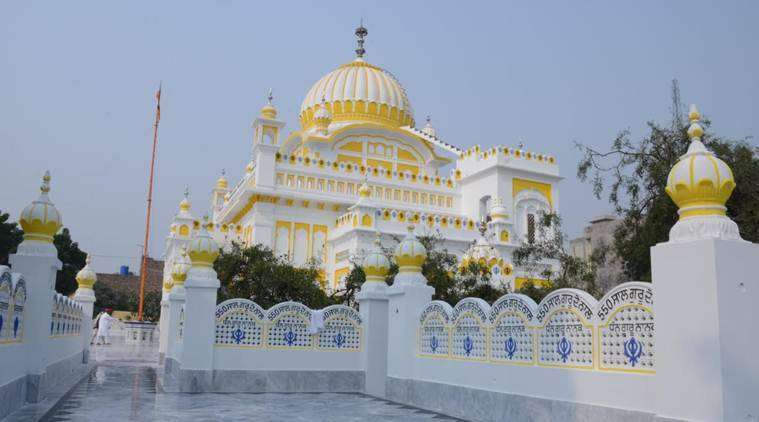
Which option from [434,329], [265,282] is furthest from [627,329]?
[265,282]

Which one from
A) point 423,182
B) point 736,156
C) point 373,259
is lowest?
point 373,259

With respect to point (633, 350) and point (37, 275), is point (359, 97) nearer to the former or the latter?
point (37, 275)

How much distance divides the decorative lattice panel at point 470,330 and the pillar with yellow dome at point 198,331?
4.25 metres

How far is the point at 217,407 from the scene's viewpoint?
9148 mm

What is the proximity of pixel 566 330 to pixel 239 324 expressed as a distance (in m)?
6.25

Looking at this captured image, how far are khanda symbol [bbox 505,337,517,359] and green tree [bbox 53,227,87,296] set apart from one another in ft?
114

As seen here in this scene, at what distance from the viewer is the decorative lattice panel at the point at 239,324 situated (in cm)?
1120

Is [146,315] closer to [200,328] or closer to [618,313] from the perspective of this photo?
[200,328]

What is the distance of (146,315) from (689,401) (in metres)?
43.9

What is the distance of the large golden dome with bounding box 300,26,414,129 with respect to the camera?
105 feet

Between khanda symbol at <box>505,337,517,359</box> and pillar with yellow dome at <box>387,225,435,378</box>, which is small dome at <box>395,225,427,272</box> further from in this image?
khanda symbol at <box>505,337,517,359</box>

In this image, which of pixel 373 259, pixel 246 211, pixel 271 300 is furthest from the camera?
pixel 246 211

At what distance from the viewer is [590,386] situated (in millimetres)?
6559

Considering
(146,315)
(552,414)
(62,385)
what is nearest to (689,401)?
(552,414)
